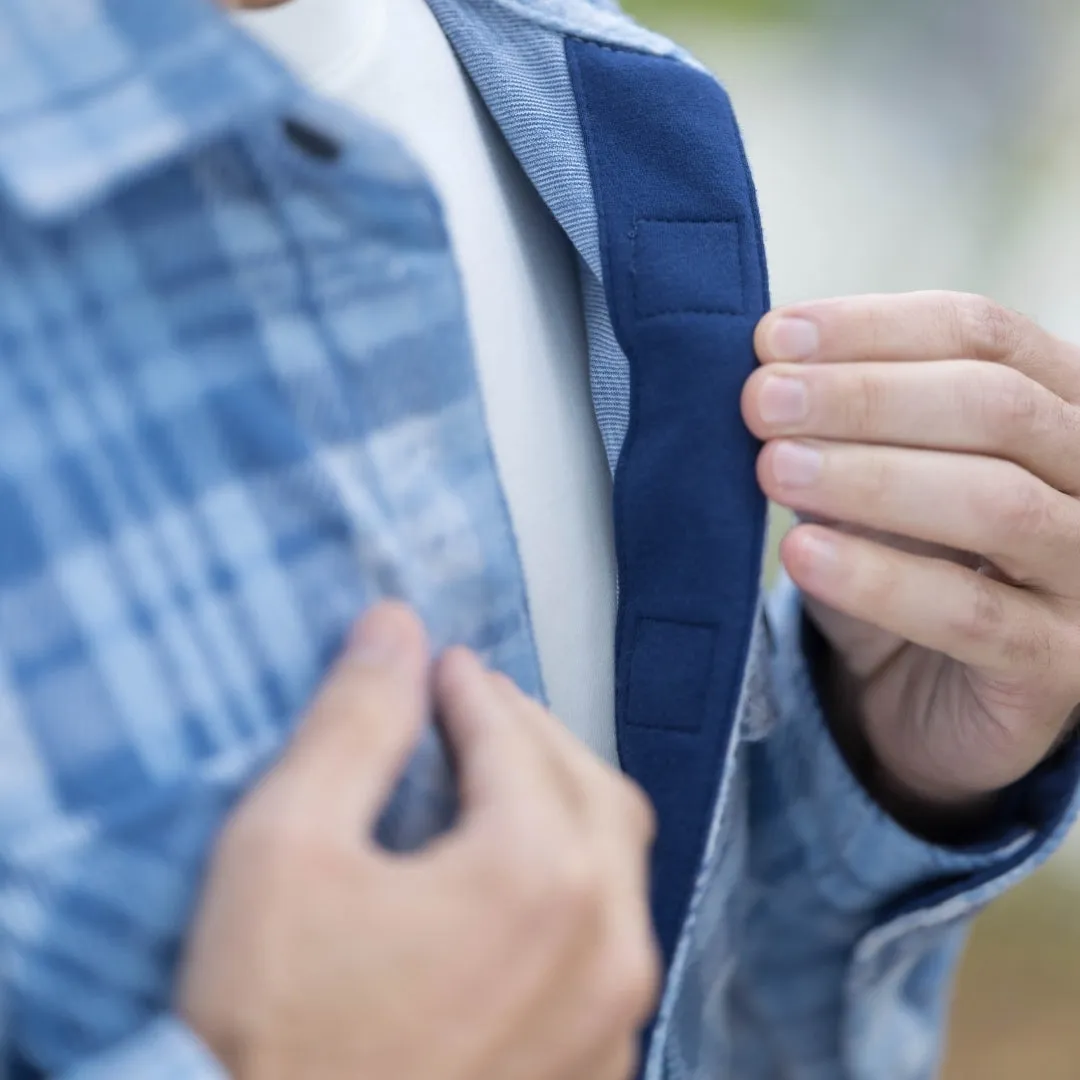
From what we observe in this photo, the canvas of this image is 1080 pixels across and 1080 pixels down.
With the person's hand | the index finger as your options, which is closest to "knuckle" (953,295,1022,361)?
the index finger

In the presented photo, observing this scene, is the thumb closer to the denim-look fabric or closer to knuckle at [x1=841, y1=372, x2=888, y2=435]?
the denim-look fabric

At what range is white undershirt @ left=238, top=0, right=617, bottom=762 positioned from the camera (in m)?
0.38

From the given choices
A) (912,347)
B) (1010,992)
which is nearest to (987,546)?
A: (912,347)

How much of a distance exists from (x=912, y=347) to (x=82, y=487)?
0.31 m

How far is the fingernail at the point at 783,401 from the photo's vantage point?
1.35 ft

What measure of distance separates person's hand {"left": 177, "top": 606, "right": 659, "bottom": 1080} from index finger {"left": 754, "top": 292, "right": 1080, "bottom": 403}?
0.20 metres

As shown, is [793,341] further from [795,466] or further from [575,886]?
[575,886]

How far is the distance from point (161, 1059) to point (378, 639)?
0.11 meters

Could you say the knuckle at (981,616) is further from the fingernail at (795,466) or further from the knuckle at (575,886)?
the knuckle at (575,886)

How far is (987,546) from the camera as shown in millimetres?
429

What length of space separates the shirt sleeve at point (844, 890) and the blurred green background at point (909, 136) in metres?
0.94

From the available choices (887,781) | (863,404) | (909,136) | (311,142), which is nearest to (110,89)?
(311,142)

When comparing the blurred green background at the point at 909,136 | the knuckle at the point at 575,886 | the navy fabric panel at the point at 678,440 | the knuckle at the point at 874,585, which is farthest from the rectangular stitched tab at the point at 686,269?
the blurred green background at the point at 909,136

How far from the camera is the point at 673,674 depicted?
0.44 m
